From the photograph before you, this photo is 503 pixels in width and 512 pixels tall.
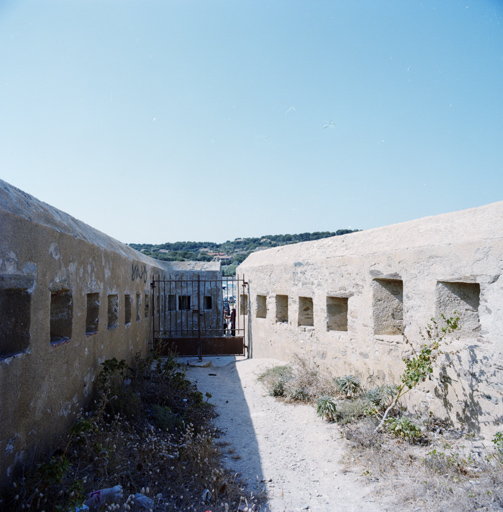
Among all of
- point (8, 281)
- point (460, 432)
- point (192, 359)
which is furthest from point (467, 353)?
point (192, 359)

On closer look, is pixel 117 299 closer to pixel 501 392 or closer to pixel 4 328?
pixel 4 328

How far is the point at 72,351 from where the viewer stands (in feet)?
12.6

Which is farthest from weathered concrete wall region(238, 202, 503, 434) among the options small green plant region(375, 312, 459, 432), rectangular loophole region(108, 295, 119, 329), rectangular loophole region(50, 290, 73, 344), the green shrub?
rectangular loophole region(50, 290, 73, 344)

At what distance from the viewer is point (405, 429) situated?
436 cm

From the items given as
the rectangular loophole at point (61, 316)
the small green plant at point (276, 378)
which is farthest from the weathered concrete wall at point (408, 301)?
the rectangular loophole at point (61, 316)

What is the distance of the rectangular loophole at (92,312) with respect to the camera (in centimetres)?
466

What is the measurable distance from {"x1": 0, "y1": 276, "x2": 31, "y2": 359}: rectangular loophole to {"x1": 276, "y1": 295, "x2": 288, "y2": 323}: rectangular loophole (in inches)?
252

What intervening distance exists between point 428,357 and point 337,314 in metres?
2.46

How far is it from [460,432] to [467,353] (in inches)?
35.5

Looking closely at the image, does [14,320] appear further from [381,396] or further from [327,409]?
[381,396]

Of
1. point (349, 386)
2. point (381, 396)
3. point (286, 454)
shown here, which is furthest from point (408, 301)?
point (286, 454)

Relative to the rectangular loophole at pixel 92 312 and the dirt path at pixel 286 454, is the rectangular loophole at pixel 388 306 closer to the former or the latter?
the dirt path at pixel 286 454

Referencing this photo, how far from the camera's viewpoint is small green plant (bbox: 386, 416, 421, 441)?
4.33m

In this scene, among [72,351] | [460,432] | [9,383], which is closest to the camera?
[9,383]
